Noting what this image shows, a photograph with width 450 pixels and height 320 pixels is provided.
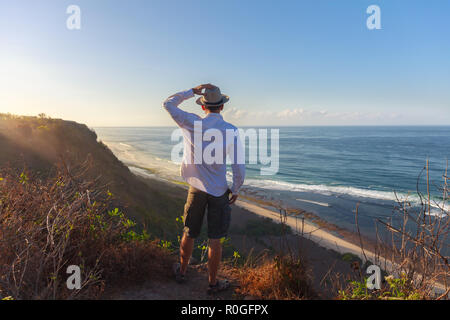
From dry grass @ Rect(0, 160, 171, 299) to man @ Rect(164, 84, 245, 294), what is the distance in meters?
0.92

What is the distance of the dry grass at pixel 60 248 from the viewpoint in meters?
2.48

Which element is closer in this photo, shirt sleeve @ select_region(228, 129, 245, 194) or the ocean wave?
shirt sleeve @ select_region(228, 129, 245, 194)

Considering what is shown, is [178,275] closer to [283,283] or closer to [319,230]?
[283,283]

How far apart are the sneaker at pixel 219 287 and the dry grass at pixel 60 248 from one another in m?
0.74

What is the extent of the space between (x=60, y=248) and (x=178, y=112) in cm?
191

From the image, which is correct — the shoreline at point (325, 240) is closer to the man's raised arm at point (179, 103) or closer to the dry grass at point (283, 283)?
the dry grass at point (283, 283)

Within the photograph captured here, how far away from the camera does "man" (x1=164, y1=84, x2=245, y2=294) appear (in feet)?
9.68

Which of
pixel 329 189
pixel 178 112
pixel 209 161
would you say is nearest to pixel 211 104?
pixel 178 112

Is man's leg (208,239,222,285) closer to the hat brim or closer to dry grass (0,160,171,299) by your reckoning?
dry grass (0,160,171,299)

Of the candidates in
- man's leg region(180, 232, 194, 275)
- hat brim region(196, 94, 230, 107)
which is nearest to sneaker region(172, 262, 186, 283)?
man's leg region(180, 232, 194, 275)

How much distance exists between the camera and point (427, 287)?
2463 mm

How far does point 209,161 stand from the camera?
299cm
